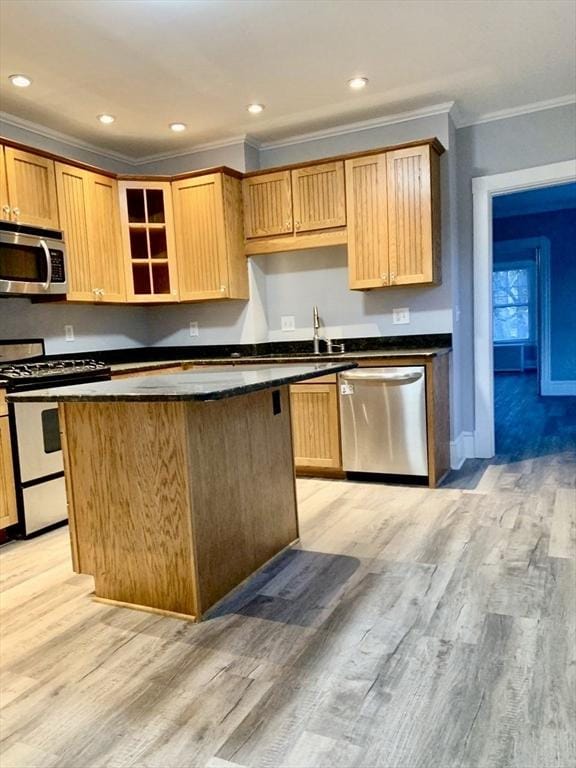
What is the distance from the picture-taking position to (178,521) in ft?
6.79

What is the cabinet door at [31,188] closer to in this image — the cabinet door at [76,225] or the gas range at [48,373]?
the cabinet door at [76,225]

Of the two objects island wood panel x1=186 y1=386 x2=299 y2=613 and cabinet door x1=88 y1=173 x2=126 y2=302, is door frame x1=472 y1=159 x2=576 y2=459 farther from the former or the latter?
cabinet door x1=88 y1=173 x2=126 y2=302

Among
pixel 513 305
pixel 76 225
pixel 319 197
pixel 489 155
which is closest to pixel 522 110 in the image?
pixel 489 155

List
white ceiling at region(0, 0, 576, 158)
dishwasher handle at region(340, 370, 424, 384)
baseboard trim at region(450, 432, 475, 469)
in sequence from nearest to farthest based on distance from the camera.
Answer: white ceiling at region(0, 0, 576, 158), dishwasher handle at region(340, 370, 424, 384), baseboard trim at region(450, 432, 475, 469)

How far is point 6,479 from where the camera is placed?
3016 millimetres

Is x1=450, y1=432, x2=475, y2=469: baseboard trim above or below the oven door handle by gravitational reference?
below

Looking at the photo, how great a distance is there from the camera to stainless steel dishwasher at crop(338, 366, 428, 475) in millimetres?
3537

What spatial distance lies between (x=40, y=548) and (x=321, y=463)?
6.07 feet

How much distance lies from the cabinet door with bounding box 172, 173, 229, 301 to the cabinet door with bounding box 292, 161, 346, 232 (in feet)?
1.88

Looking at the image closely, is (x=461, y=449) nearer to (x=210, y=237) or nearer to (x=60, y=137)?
(x=210, y=237)

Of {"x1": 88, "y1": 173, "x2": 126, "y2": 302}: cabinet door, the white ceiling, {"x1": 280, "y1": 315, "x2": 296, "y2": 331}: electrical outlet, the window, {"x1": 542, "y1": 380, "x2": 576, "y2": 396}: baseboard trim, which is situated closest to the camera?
the white ceiling

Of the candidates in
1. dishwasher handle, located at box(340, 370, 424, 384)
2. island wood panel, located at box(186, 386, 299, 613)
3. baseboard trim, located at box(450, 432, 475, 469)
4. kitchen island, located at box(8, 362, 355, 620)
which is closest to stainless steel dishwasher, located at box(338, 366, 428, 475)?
dishwasher handle, located at box(340, 370, 424, 384)

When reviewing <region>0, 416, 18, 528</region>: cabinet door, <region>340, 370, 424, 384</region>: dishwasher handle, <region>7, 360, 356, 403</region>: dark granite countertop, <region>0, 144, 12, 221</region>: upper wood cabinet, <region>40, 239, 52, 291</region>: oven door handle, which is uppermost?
<region>0, 144, 12, 221</region>: upper wood cabinet

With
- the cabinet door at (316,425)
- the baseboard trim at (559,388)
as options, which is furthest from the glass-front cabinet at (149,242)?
the baseboard trim at (559,388)
